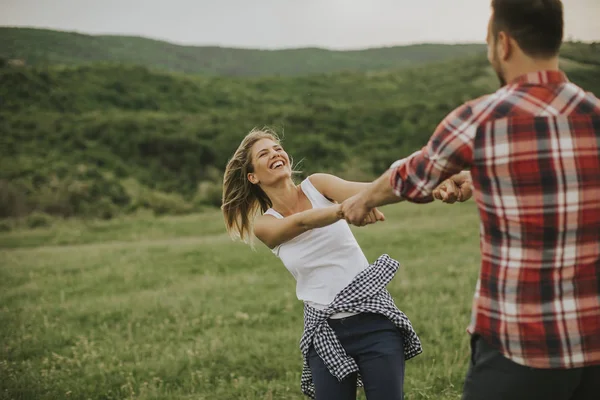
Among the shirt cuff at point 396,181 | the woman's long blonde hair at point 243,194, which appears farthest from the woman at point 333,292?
the shirt cuff at point 396,181

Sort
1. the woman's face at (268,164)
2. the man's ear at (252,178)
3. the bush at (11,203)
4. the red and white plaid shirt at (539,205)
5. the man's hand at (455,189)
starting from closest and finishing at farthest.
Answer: the red and white plaid shirt at (539,205) < the man's hand at (455,189) < the woman's face at (268,164) < the man's ear at (252,178) < the bush at (11,203)

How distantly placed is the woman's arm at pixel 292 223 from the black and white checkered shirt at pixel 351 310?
0.45 m

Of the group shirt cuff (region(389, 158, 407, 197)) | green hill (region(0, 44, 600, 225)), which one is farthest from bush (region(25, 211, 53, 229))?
shirt cuff (region(389, 158, 407, 197))

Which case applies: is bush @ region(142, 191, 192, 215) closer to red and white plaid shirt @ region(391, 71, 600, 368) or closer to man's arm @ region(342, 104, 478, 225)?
man's arm @ region(342, 104, 478, 225)

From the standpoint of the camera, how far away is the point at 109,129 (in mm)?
42625

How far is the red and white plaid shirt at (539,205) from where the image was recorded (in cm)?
210

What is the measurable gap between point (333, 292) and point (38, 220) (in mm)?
23464

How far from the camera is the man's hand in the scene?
3.33m

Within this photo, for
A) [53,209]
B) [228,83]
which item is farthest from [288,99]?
[53,209]

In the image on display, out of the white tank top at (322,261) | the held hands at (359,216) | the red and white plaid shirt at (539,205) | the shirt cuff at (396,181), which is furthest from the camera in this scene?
the white tank top at (322,261)

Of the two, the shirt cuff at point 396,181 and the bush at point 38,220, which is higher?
the shirt cuff at point 396,181

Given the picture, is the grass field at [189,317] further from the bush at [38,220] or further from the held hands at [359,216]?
the bush at [38,220]

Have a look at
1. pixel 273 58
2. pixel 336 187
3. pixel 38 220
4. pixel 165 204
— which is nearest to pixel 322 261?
pixel 336 187

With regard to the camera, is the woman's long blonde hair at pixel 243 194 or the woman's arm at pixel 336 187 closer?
the woman's arm at pixel 336 187
